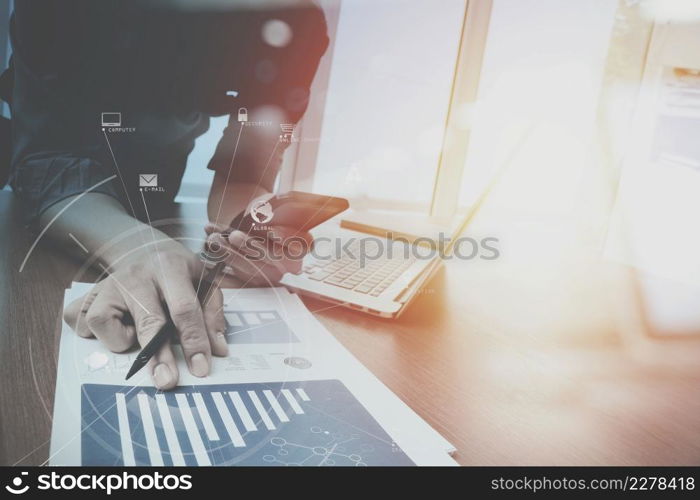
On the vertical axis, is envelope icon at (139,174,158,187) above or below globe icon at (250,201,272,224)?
above

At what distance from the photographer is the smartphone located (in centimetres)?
56

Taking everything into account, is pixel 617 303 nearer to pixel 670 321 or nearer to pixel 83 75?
pixel 670 321

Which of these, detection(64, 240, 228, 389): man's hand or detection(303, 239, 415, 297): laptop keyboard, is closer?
detection(64, 240, 228, 389): man's hand

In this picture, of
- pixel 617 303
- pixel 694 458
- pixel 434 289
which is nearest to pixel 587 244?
pixel 617 303

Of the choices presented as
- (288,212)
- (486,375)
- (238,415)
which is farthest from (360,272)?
(238,415)

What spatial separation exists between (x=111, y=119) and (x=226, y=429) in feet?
0.91

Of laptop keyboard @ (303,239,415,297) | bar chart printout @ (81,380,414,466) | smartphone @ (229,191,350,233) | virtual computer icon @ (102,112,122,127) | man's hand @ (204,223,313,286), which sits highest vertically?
virtual computer icon @ (102,112,122,127)

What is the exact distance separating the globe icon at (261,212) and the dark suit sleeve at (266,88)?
2cm

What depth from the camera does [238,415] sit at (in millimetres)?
344

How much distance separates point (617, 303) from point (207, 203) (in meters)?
0.55

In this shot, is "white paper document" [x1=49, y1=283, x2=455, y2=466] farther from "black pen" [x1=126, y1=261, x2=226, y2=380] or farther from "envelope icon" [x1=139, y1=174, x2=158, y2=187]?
"envelope icon" [x1=139, y1=174, x2=158, y2=187]
